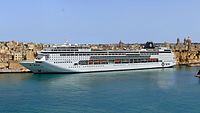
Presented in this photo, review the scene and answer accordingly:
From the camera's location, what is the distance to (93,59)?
35.0m

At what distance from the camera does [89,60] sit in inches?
1366

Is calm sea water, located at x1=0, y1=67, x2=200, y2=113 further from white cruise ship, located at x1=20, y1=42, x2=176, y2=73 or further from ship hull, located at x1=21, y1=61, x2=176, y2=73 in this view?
white cruise ship, located at x1=20, y1=42, x2=176, y2=73

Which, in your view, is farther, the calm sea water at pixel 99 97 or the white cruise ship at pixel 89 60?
the white cruise ship at pixel 89 60

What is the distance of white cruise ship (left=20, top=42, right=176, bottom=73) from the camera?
3198 cm

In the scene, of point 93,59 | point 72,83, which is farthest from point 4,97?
point 93,59

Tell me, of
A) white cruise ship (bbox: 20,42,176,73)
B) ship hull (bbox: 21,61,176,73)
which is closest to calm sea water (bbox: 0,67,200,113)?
ship hull (bbox: 21,61,176,73)

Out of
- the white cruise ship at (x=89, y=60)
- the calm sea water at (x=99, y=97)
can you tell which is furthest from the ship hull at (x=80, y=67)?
the calm sea water at (x=99, y=97)

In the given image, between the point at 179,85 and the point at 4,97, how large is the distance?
36.3 feet

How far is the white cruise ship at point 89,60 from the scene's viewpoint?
3198 centimetres

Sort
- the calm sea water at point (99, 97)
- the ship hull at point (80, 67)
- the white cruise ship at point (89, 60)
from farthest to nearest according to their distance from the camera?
the white cruise ship at point (89, 60) → the ship hull at point (80, 67) → the calm sea water at point (99, 97)

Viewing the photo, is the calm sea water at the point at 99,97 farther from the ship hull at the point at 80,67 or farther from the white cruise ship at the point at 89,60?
the white cruise ship at the point at 89,60

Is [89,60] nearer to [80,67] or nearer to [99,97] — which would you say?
[80,67]

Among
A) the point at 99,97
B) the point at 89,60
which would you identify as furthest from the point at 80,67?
the point at 99,97

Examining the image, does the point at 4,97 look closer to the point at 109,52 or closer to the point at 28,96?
the point at 28,96
